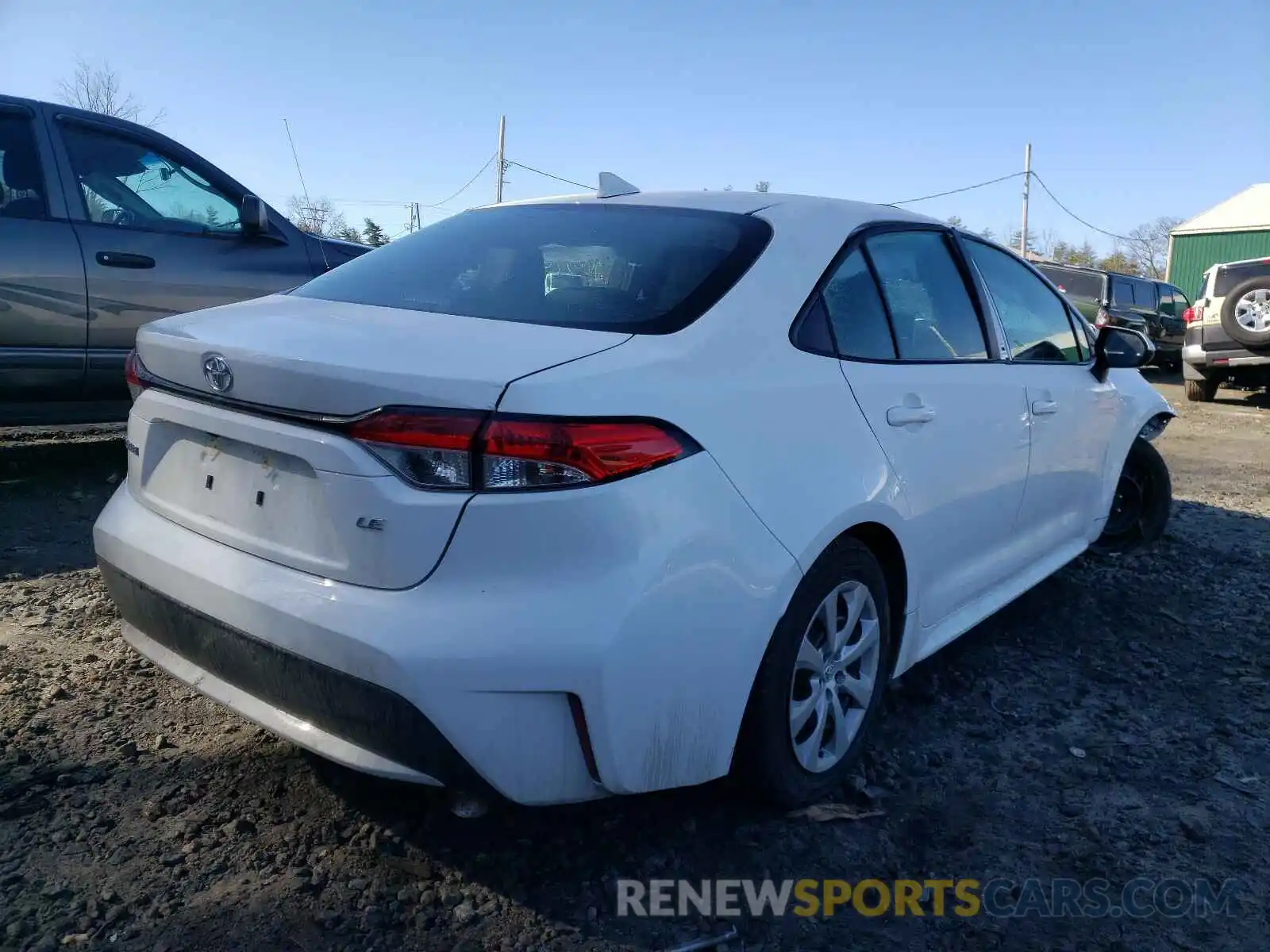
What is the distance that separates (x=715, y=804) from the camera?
8.31 ft

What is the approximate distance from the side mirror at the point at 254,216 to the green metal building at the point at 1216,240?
3367 centimetres

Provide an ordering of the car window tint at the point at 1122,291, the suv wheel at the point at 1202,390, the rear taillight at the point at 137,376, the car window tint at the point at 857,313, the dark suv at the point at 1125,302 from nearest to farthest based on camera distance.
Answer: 1. the rear taillight at the point at 137,376
2. the car window tint at the point at 857,313
3. the suv wheel at the point at 1202,390
4. the dark suv at the point at 1125,302
5. the car window tint at the point at 1122,291

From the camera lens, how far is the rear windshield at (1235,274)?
1138 cm

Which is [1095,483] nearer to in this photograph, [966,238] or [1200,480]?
[966,238]

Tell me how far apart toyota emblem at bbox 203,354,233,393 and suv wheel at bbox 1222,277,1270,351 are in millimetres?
11469

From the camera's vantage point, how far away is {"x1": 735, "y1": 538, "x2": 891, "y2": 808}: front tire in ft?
7.43

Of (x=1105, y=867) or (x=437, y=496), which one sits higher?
(x=437, y=496)

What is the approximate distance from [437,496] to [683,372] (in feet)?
1.91

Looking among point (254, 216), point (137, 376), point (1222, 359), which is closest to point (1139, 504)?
point (137, 376)

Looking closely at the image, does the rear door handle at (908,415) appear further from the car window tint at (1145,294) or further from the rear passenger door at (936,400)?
the car window tint at (1145,294)

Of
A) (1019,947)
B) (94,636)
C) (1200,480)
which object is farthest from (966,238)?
(1200,480)

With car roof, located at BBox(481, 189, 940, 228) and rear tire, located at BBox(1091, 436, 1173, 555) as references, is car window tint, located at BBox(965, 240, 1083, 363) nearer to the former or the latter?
car roof, located at BBox(481, 189, 940, 228)

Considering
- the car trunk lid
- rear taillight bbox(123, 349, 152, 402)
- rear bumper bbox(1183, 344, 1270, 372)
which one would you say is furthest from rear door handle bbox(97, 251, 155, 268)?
rear bumper bbox(1183, 344, 1270, 372)

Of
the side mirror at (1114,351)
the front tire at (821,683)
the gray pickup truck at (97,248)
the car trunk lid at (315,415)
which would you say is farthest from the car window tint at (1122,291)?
the car trunk lid at (315,415)
